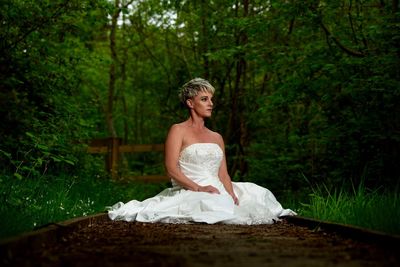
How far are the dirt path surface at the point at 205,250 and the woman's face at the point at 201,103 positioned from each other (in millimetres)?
2377

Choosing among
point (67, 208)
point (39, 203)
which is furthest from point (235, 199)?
point (39, 203)

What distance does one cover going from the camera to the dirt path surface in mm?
3162

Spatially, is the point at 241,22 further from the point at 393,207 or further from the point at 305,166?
the point at 393,207

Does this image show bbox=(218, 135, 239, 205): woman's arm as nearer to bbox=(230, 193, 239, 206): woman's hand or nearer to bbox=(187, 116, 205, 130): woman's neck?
bbox=(230, 193, 239, 206): woman's hand

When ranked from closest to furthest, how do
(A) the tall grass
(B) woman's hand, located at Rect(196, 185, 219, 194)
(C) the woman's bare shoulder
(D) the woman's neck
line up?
(A) the tall grass < (B) woman's hand, located at Rect(196, 185, 219, 194) < (C) the woman's bare shoulder < (D) the woman's neck

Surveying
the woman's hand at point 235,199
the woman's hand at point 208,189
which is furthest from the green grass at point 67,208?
the woman's hand at point 208,189

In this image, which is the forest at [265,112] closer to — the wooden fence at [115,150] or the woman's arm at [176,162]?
the wooden fence at [115,150]

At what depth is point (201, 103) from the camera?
736cm

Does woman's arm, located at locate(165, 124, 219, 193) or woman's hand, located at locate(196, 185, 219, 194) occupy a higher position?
woman's arm, located at locate(165, 124, 219, 193)

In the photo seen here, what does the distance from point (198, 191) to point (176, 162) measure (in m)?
0.48

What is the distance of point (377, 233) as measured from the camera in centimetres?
405

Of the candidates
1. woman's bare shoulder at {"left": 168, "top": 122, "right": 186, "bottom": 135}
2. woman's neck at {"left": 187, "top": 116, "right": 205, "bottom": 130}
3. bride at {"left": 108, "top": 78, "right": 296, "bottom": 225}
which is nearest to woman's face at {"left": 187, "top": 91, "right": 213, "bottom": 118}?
bride at {"left": 108, "top": 78, "right": 296, "bottom": 225}

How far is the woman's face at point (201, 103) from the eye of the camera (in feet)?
24.1

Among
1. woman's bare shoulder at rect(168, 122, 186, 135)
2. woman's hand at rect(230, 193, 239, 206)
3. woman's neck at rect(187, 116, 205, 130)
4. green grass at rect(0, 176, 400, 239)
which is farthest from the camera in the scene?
woman's neck at rect(187, 116, 205, 130)
